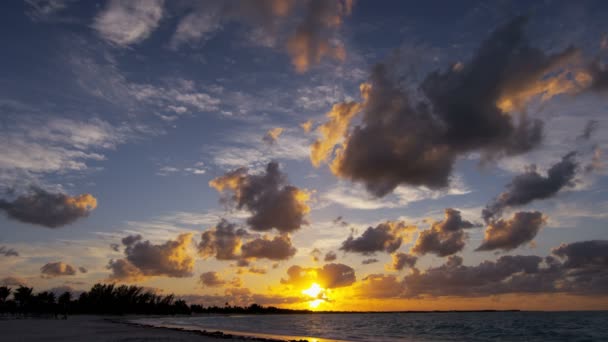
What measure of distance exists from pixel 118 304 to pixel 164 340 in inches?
6483

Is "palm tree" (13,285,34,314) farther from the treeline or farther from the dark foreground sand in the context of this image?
the dark foreground sand

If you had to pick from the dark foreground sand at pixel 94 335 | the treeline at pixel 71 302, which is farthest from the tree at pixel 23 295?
the dark foreground sand at pixel 94 335

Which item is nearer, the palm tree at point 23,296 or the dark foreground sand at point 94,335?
the dark foreground sand at point 94,335

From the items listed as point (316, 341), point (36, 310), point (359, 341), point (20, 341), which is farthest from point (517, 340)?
point (36, 310)

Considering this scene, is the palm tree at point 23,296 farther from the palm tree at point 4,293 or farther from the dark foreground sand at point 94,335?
the dark foreground sand at point 94,335

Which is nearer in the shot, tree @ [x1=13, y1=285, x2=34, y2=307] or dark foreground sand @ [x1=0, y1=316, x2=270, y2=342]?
dark foreground sand @ [x1=0, y1=316, x2=270, y2=342]

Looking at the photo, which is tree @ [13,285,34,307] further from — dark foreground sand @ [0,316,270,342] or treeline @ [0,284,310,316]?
dark foreground sand @ [0,316,270,342]

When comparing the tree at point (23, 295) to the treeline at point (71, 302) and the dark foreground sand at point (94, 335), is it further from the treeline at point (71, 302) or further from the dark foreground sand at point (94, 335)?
the dark foreground sand at point (94, 335)

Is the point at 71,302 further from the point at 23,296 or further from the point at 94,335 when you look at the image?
the point at 94,335

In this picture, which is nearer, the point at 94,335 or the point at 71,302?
the point at 94,335

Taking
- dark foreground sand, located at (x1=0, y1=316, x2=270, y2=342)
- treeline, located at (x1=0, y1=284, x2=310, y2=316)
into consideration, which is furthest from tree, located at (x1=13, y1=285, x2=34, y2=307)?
dark foreground sand, located at (x1=0, y1=316, x2=270, y2=342)

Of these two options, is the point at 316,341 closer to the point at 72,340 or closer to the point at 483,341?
the point at 72,340

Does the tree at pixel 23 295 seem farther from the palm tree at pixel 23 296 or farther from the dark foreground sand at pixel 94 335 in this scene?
the dark foreground sand at pixel 94 335

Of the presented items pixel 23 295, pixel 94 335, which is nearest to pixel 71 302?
pixel 23 295
